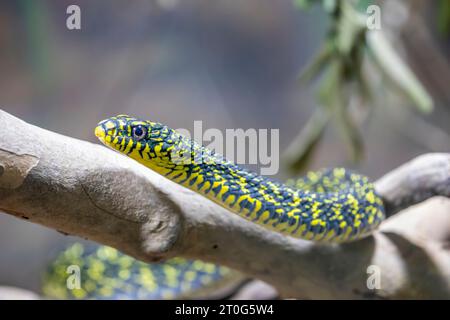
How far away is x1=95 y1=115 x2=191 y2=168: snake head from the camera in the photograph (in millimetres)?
1733

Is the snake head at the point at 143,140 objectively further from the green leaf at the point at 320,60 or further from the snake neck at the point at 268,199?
the green leaf at the point at 320,60

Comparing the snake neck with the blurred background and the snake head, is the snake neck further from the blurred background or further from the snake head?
the blurred background

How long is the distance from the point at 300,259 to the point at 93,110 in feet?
7.16

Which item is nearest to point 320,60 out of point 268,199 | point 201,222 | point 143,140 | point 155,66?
point 155,66

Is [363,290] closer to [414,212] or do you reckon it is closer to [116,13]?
[414,212]

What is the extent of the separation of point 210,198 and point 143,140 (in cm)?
37

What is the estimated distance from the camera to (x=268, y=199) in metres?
2.00

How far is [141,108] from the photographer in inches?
135

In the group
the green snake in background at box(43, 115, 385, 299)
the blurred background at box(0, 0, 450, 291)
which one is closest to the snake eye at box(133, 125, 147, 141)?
the green snake in background at box(43, 115, 385, 299)

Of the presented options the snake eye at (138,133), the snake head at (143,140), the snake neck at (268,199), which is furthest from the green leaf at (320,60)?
the snake eye at (138,133)

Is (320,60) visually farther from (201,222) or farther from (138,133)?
(138,133)

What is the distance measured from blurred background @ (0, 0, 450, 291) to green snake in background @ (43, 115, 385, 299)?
0.69 meters
